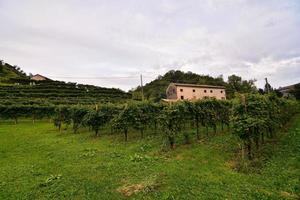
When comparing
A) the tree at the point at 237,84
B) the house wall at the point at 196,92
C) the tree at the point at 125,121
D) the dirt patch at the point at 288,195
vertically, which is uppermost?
the tree at the point at 237,84

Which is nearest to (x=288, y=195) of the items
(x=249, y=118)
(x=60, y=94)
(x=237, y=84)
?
(x=249, y=118)

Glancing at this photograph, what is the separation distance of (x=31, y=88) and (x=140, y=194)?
54.0m

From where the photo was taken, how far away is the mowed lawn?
6.82 metres

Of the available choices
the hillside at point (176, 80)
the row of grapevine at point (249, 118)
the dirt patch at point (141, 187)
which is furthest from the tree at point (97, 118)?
the hillside at point (176, 80)

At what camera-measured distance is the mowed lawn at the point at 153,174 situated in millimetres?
6824

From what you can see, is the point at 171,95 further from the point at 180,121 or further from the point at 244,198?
the point at 244,198

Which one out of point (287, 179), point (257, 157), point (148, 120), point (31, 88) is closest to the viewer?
point (287, 179)

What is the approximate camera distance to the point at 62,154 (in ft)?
41.7

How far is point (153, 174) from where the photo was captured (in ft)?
27.5

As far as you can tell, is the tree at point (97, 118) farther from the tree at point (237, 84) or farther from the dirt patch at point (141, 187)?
the tree at point (237, 84)

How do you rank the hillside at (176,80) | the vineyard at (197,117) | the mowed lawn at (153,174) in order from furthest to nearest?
the hillside at (176,80) < the vineyard at (197,117) < the mowed lawn at (153,174)

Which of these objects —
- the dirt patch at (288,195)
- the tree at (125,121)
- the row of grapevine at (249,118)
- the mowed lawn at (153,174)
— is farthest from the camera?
the tree at (125,121)

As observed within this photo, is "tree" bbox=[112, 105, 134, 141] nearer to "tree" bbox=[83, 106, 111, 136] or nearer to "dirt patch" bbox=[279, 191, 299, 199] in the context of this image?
"tree" bbox=[83, 106, 111, 136]

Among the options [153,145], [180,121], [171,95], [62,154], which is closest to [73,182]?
[62,154]
